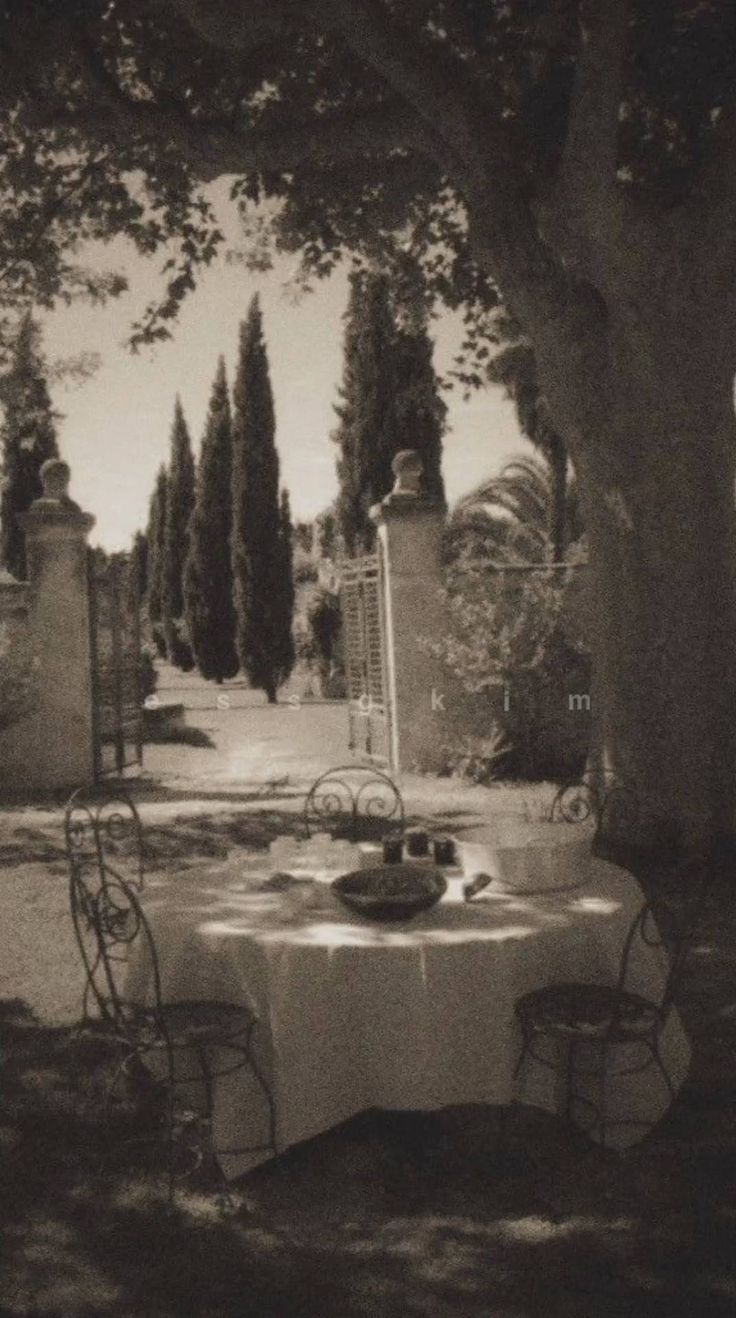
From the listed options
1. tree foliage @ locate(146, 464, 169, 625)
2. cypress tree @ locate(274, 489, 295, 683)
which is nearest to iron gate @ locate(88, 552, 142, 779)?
cypress tree @ locate(274, 489, 295, 683)

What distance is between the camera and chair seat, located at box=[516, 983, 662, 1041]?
3.66 m

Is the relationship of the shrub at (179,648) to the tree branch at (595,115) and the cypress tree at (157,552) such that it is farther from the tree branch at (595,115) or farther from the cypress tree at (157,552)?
the tree branch at (595,115)

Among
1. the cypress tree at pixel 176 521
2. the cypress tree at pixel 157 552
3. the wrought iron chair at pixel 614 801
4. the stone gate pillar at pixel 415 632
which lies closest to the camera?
the wrought iron chair at pixel 614 801

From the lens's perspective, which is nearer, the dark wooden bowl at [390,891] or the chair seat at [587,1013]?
the chair seat at [587,1013]

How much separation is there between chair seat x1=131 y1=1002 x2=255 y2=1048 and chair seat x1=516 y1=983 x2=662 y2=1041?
879mm

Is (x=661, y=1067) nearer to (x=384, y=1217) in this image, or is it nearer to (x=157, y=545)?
(x=384, y=1217)

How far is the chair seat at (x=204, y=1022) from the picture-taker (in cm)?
369

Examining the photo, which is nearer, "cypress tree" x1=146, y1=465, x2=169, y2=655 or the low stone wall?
the low stone wall

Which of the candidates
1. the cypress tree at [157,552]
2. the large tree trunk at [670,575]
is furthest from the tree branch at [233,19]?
the cypress tree at [157,552]

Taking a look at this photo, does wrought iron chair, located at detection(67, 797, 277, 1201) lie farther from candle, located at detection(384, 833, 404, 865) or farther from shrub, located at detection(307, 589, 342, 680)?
shrub, located at detection(307, 589, 342, 680)

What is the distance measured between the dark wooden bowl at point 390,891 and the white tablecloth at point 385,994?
6 centimetres

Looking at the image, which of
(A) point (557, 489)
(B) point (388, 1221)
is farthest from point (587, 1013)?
(A) point (557, 489)

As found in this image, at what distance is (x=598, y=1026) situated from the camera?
12.3ft

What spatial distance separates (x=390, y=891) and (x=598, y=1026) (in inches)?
30.4
